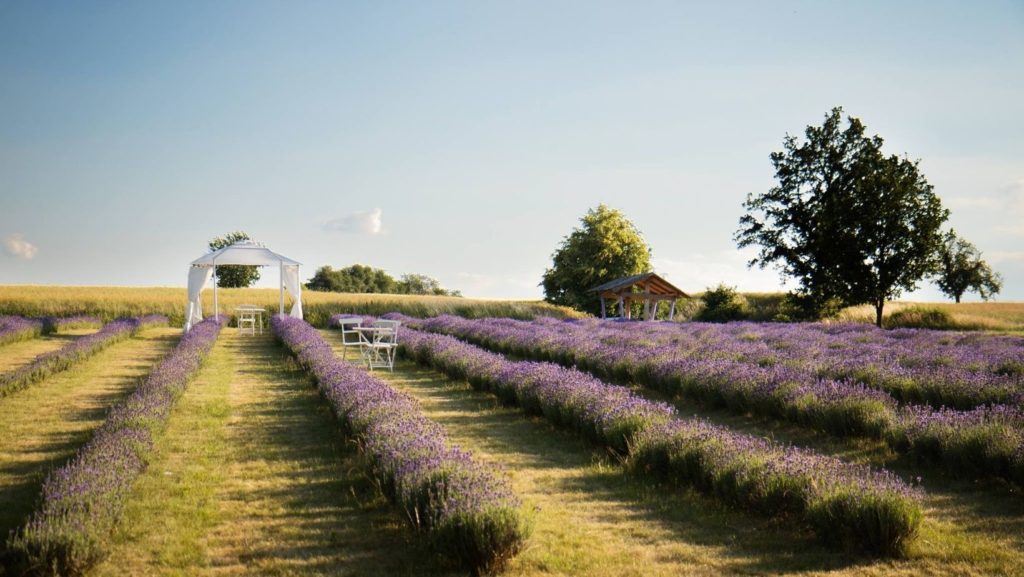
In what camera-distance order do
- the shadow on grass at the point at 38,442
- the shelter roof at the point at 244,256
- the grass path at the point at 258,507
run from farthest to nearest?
the shelter roof at the point at 244,256 < the shadow on grass at the point at 38,442 < the grass path at the point at 258,507

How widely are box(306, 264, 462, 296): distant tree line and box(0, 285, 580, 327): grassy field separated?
36.1 m

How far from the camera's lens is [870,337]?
54.5 feet

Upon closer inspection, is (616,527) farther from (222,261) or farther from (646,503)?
(222,261)

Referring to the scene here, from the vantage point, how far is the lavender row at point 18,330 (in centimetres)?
1936

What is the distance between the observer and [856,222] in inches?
1098

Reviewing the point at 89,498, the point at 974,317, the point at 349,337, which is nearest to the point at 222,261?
the point at 349,337

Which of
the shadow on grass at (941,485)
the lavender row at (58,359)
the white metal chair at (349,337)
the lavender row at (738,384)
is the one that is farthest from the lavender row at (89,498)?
the lavender row at (738,384)

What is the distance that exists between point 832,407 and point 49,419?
9164mm

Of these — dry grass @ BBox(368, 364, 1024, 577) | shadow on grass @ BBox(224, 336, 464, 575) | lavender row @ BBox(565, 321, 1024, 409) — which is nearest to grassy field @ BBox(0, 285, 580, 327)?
lavender row @ BBox(565, 321, 1024, 409)

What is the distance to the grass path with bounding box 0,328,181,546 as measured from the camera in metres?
5.96

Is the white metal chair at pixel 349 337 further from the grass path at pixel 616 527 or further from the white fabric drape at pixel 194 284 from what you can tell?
the grass path at pixel 616 527

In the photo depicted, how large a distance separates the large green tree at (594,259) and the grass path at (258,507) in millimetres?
31361

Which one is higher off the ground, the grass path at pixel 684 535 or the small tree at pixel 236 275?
the small tree at pixel 236 275

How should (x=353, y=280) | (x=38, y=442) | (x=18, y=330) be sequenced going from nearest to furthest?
(x=38, y=442) → (x=18, y=330) → (x=353, y=280)
